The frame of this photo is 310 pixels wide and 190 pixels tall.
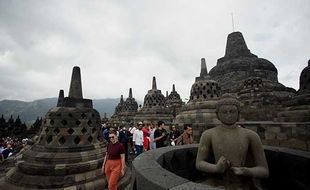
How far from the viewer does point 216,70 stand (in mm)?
27062

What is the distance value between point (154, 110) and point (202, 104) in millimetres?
8185

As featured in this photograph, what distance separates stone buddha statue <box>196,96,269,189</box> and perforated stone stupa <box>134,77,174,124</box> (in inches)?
647

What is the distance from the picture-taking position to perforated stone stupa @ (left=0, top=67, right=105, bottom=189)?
5.04 m

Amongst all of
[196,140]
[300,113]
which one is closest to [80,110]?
[196,140]

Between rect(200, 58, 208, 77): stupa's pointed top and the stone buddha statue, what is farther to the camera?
rect(200, 58, 208, 77): stupa's pointed top

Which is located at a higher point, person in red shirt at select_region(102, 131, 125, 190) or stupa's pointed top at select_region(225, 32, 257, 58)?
stupa's pointed top at select_region(225, 32, 257, 58)

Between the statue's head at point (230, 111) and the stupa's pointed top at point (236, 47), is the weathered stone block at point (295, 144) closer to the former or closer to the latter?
the statue's head at point (230, 111)

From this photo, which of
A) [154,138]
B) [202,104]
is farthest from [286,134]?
[202,104]

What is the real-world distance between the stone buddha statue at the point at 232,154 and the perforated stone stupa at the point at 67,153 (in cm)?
373

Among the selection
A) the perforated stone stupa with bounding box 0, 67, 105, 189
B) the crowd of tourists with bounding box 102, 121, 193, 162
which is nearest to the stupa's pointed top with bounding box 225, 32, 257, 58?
the crowd of tourists with bounding box 102, 121, 193, 162

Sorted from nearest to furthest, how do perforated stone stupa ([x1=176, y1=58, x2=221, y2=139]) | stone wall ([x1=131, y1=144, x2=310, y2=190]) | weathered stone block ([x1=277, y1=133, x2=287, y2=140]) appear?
stone wall ([x1=131, y1=144, x2=310, y2=190]), weathered stone block ([x1=277, y1=133, x2=287, y2=140]), perforated stone stupa ([x1=176, y1=58, x2=221, y2=139])

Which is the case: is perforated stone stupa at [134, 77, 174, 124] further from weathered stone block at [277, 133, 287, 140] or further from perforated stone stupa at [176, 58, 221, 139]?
weathered stone block at [277, 133, 287, 140]

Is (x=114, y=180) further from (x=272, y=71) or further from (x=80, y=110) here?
(x=272, y=71)

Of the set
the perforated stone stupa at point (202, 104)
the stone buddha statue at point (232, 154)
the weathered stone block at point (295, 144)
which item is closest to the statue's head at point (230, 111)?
the stone buddha statue at point (232, 154)
